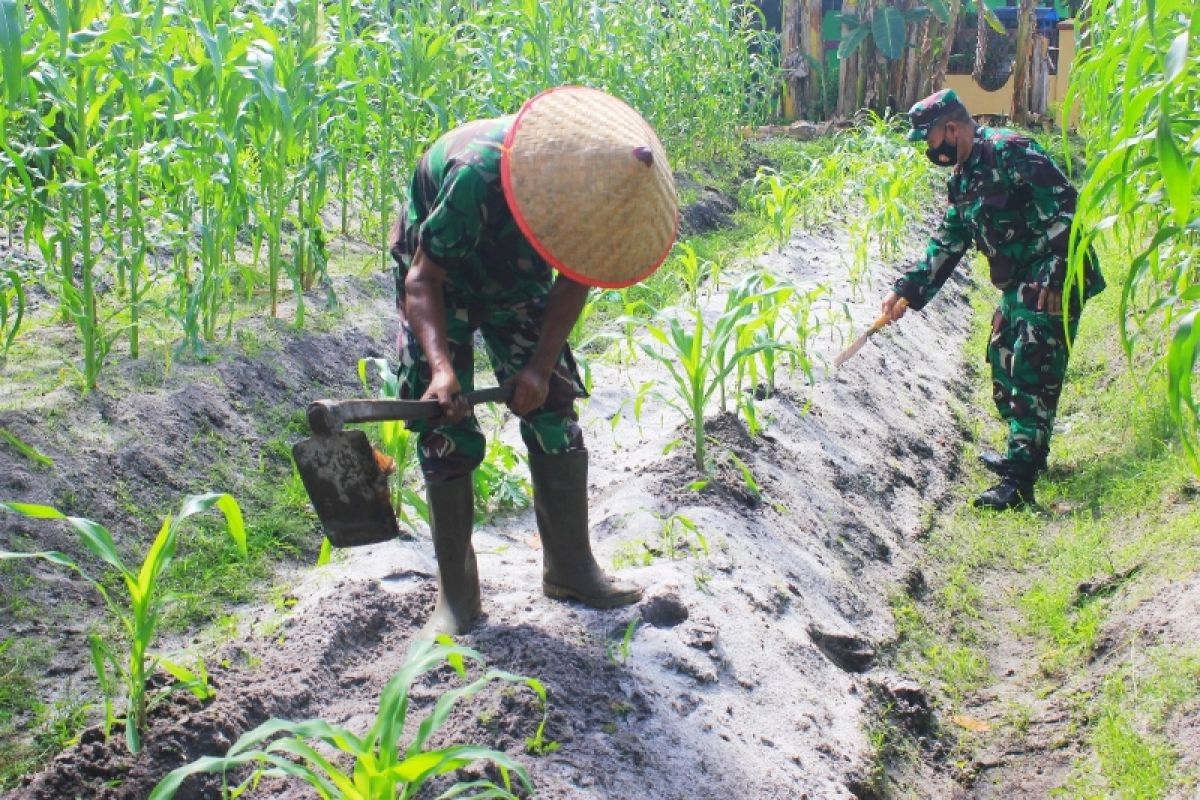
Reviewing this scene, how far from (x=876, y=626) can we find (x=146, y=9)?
3.19 meters

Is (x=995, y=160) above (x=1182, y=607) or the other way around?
above

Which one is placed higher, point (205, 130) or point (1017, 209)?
point (205, 130)

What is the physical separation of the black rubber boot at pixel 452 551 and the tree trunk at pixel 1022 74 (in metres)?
14.6

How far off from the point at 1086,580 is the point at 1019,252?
60.3 inches

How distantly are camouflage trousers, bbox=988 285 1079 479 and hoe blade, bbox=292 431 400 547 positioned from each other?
3.19 metres

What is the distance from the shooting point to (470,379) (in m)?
3.17

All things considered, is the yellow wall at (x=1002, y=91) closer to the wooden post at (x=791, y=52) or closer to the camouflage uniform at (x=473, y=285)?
the wooden post at (x=791, y=52)

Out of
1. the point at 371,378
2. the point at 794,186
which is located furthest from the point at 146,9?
the point at 794,186

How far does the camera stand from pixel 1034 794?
3246 mm

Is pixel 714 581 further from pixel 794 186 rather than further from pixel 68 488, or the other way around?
pixel 794 186

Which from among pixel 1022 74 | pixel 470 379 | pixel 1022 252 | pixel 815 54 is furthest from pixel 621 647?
pixel 815 54

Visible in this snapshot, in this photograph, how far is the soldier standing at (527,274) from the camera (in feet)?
8.65

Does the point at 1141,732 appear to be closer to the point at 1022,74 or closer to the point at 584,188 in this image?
the point at 584,188

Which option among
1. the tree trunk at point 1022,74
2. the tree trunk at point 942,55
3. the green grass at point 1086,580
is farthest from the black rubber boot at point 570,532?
the tree trunk at point 942,55
